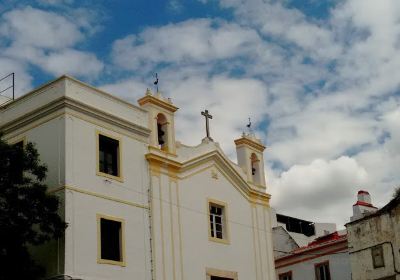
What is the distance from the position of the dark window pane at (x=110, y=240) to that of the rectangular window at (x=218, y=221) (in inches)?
216

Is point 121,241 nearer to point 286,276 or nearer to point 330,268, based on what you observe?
point 330,268

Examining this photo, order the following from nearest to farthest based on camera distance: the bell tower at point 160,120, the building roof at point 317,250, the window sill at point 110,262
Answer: the window sill at point 110,262 → the bell tower at point 160,120 → the building roof at point 317,250

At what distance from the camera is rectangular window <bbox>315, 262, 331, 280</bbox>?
4066 centimetres

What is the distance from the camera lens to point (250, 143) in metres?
36.1

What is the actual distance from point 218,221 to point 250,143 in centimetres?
501

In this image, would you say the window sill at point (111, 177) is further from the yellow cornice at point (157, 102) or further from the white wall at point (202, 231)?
the yellow cornice at point (157, 102)

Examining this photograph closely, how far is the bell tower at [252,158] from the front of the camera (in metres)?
35.5

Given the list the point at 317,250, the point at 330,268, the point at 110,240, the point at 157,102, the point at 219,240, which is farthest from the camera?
the point at 317,250

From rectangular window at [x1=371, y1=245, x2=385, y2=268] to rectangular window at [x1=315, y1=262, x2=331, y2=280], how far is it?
21.3 ft

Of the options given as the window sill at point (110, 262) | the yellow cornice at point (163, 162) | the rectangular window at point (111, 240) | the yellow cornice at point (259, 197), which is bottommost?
the window sill at point (110, 262)

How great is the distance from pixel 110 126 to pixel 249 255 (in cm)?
937

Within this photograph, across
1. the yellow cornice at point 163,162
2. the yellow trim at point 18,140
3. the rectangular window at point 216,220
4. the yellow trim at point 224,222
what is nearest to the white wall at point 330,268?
the yellow trim at point 224,222

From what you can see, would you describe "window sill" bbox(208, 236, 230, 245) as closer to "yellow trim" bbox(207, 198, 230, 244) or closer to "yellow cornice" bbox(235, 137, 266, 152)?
"yellow trim" bbox(207, 198, 230, 244)

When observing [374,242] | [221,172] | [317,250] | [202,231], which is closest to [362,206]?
[317,250]
